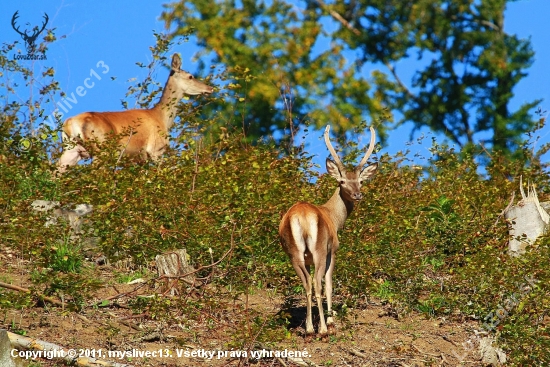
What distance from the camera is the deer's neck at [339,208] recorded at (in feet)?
35.7

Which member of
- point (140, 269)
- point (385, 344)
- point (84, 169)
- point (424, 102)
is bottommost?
point (385, 344)

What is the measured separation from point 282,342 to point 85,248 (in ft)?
12.0

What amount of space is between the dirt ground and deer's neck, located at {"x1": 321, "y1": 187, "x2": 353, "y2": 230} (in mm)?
986

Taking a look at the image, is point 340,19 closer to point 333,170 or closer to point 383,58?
point 383,58

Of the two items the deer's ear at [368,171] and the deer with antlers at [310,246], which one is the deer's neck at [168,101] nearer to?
the deer's ear at [368,171]

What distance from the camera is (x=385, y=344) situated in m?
9.68

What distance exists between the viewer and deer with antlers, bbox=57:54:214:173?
50.6 feet

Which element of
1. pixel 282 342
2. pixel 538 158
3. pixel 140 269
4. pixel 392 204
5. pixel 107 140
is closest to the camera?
pixel 282 342

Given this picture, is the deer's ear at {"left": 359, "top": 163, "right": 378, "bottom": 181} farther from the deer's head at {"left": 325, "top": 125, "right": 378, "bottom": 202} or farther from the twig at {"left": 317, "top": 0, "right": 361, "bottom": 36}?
the twig at {"left": 317, "top": 0, "right": 361, "bottom": 36}

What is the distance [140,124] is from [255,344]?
285 inches

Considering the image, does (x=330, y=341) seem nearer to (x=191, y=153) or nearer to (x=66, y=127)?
(x=191, y=153)

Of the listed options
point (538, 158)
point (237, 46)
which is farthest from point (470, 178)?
point (237, 46)

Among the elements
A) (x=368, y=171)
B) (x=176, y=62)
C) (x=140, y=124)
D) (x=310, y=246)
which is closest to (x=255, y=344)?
(x=310, y=246)

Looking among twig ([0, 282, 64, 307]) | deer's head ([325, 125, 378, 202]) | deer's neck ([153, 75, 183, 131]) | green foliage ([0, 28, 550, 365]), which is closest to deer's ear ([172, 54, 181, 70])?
deer's neck ([153, 75, 183, 131])
